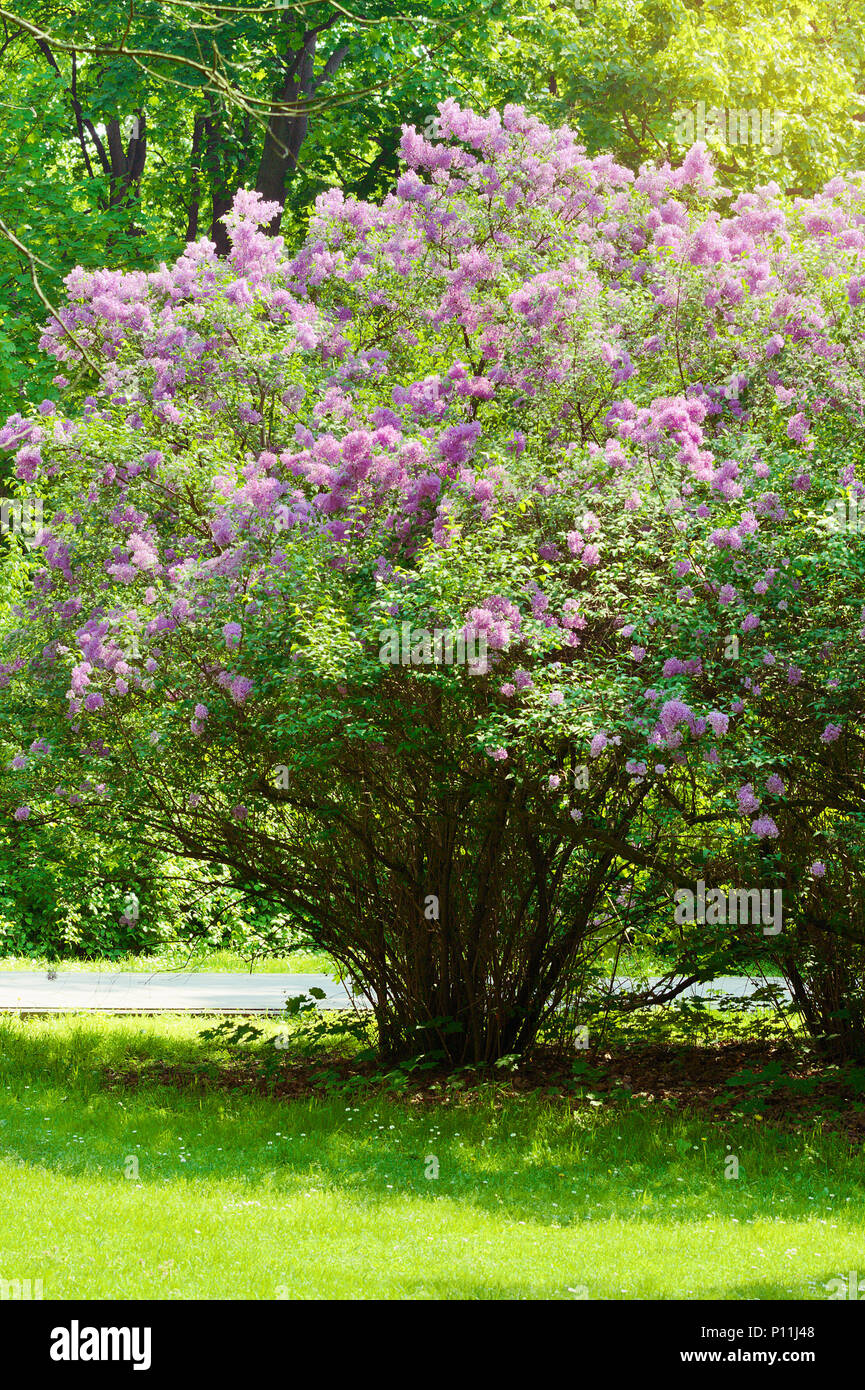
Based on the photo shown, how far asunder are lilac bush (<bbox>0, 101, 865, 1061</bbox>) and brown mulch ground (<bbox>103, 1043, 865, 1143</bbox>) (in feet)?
1.35

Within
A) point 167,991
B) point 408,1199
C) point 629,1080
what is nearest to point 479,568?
point 408,1199

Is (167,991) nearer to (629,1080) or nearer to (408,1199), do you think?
(629,1080)

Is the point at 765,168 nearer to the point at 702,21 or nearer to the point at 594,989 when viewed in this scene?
the point at 702,21

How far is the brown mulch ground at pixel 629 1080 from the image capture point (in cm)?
863

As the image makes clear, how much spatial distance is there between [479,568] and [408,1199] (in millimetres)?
3038

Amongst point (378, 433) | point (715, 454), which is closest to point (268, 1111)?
point (378, 433)

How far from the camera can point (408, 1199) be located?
683 centimetres

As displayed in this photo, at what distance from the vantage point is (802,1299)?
523cm

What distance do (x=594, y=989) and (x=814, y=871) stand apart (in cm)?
321

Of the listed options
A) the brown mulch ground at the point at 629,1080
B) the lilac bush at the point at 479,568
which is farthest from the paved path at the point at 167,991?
the lilac bush at the point at 479,568

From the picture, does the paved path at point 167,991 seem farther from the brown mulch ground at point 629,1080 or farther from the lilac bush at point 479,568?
the lilac bush at point 479,568

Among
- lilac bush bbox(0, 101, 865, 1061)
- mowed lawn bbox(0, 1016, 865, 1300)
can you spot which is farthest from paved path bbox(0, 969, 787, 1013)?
mowed lawn bbox(0, 1016, 865, 1300)

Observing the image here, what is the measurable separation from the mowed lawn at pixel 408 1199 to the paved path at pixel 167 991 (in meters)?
3.92

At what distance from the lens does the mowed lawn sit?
5504 millimetres
